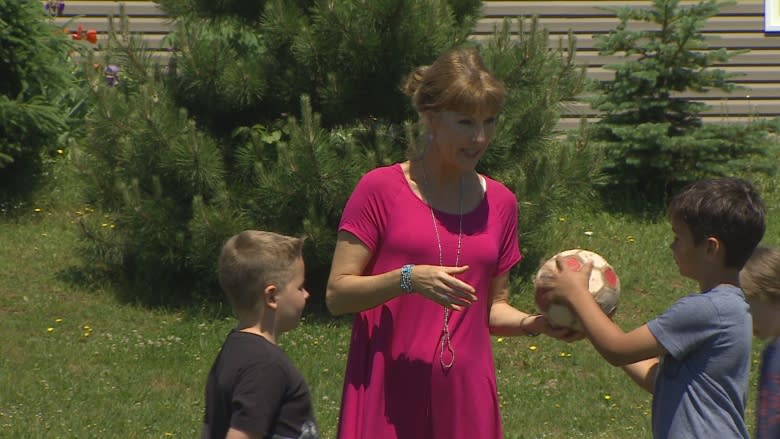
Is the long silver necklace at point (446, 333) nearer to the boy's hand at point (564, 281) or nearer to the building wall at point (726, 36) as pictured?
the boy's hand at point (564, 281)

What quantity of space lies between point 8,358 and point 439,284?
4.93 metres

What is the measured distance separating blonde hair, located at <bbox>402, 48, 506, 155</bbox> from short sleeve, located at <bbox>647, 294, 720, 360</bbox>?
2.85 ft

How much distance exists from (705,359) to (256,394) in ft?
4.03

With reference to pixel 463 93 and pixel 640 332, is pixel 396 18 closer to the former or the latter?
pixel 463 93

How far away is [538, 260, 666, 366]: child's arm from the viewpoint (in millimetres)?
3299

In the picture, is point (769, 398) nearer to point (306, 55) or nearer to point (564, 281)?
point (564, 281)

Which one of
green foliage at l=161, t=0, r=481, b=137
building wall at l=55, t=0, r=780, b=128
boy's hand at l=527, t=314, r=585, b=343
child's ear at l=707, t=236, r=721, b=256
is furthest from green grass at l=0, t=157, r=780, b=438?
building wall at l=55, t=0, r=780, b=128

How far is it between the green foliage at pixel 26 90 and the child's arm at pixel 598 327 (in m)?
7.80

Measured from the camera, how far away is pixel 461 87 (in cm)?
364

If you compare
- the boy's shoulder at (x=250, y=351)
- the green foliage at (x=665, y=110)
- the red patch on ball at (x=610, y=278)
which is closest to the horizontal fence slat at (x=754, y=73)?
the green foliage at (x=665, y=110)

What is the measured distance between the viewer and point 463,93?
3.63 metres

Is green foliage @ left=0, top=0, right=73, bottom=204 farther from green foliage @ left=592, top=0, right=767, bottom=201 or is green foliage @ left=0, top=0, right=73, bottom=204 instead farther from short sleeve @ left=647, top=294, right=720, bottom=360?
short sleeve @ left=647, top=294, right=720, bottom=360

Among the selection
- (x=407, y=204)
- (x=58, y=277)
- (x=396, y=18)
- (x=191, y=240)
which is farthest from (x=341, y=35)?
(x=407, y=204)

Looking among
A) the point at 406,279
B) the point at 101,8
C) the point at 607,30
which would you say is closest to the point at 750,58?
the point at 607,30
